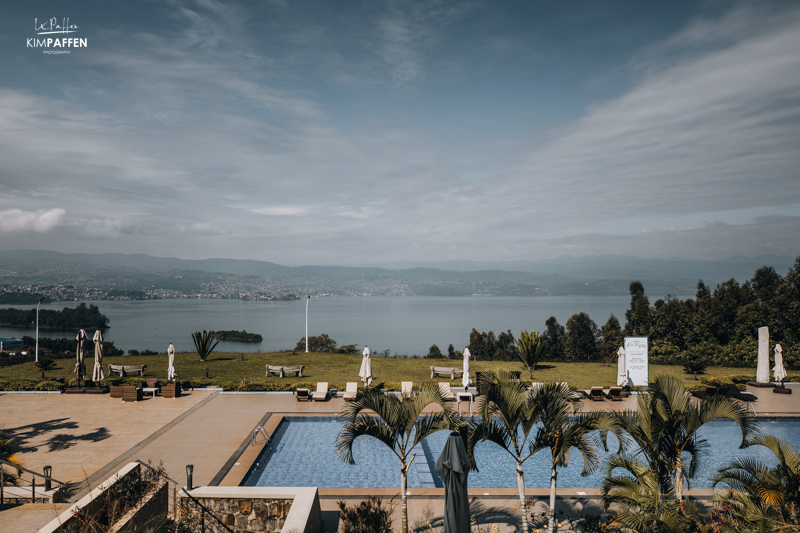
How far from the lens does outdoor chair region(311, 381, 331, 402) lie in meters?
14.9

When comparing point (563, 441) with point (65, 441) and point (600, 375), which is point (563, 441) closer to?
point (65, 441)

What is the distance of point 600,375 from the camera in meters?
19.4

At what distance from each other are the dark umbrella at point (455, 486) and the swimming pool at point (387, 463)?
3.69 meters

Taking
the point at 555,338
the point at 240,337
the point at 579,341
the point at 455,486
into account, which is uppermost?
the point at 455,486

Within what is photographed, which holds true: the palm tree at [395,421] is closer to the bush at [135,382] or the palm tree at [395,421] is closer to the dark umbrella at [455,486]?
the dark umbrella at [455,486]

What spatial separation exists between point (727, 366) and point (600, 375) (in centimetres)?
799

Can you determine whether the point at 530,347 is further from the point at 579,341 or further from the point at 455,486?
the point at 579,341

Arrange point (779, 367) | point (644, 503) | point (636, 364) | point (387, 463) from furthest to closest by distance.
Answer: point (636, 364)
point (779, 367)
point (387, 463)
point (644, 503)

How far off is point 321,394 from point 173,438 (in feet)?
16.7

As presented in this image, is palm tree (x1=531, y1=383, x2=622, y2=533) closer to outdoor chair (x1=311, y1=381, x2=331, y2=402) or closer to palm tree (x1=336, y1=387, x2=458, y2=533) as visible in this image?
palm tree (x1=336, y1=387, x2=458, y2=533)

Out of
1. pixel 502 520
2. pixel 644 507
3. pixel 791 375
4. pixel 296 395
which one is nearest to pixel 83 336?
pixel 296 395

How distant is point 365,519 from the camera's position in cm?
652

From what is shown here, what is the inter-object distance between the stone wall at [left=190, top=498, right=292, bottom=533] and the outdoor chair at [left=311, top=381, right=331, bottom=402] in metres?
8.54

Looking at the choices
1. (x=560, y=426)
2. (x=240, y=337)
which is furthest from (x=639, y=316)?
(x=240, y=337)
